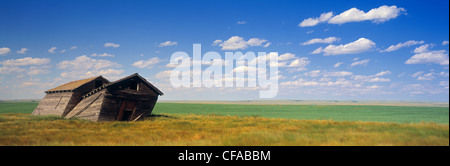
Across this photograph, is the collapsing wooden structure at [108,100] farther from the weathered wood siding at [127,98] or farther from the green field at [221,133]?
the green field at [221,133]

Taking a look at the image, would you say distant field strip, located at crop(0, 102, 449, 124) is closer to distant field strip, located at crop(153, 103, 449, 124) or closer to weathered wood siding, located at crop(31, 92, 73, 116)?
distant field strip, located at crop(153, 103, 449, 124)

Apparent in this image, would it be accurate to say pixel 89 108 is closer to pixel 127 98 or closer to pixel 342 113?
pixel 127 98

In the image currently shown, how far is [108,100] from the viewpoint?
2708 cm

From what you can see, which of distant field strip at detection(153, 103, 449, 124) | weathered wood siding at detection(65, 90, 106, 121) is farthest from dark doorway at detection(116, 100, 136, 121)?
distant field strip at detection(153, 103, 449, 124)

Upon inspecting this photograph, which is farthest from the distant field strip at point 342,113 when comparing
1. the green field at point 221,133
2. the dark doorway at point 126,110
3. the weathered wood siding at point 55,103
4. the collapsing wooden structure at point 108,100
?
the weathered wood siding at point 55,103

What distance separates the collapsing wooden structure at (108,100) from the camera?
27.1 m

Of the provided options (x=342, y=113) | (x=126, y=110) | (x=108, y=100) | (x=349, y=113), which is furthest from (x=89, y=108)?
(x=349, y=113)

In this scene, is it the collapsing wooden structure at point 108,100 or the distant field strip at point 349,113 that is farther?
the distant field strip at point 349,113
